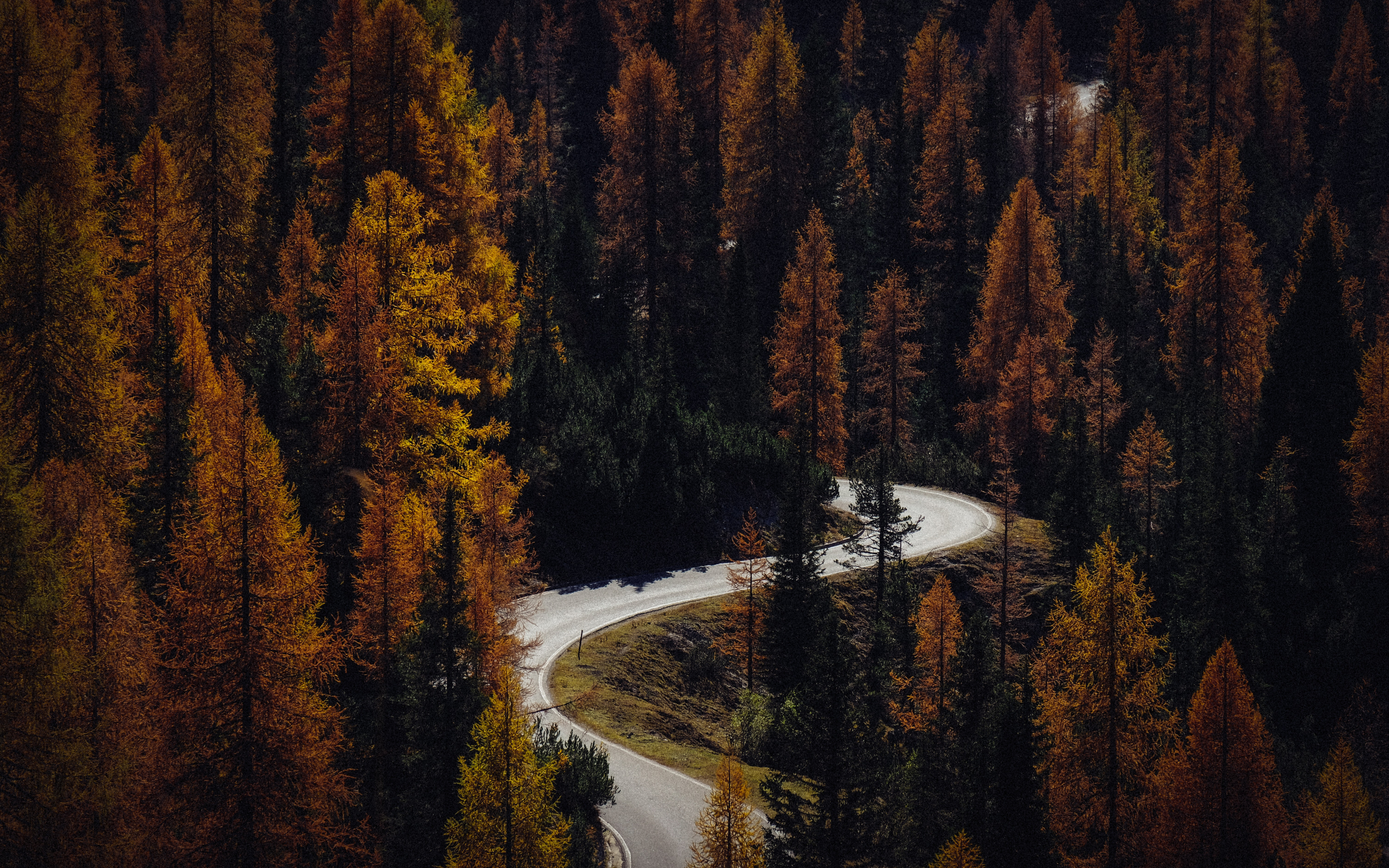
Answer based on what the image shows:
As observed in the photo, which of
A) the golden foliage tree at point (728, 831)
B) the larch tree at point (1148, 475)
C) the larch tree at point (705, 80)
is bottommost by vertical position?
the golden foliage tree at point (728, 831)

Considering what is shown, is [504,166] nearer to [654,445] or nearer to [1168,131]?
[654,445]

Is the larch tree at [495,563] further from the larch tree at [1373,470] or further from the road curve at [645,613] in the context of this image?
the larch tree at [1373,470]

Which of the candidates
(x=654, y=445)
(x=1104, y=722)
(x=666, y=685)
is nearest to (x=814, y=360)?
(x=654, y=445)

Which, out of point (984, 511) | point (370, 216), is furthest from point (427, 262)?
point (984, 511)

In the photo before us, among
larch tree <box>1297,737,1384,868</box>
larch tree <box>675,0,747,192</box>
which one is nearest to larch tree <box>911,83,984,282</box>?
larch tree <box>675,0,747,192</box>

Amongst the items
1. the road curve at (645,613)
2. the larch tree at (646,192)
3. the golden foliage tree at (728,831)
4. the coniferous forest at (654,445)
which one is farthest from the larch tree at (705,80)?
the golden foliage tree at (728,831)

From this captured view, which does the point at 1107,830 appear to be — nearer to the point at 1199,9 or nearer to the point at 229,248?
the point at 229,248

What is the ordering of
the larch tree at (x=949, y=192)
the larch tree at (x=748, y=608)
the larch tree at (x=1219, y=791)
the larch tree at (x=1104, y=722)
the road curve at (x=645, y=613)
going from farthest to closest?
the larch tree at (x=949, y=192) < the larch tree at (x=748, y=608) < the larch tree at (x=1219, y=791) < the larch tree at (x=1104, y=722) < the road curve at (x=645, y=613)
